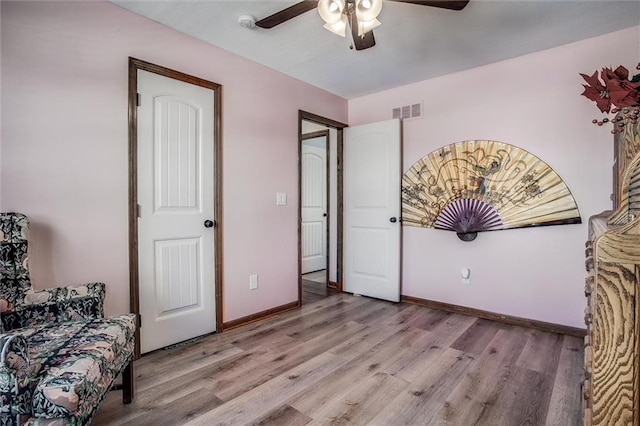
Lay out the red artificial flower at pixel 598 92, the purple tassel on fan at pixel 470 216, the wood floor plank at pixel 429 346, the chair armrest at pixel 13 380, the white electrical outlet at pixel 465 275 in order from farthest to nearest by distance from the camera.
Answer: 1. the white electrical outlet at pixel 465 275
2. the purple tassel on fan at pixel 470 216
3. the wood floor plank at pixel 429 346
4. the red artificial flower at pixel 598 92
5. the chair armrest at pixel 13 380

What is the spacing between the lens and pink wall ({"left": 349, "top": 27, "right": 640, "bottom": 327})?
253 cm

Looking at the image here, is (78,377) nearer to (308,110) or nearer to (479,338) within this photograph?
(479,338)

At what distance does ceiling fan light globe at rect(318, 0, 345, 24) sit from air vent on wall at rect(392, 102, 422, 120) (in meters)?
2.03

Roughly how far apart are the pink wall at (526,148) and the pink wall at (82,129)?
1.93 metres

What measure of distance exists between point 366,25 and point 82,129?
1792mm

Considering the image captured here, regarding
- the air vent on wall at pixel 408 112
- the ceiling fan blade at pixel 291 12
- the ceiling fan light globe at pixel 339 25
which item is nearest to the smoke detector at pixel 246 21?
the ceiling fan blade at pixel 291 12

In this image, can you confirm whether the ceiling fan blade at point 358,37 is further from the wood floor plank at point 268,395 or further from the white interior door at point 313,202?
the white interior door at point 313,202

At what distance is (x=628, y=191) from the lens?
36.6 inches

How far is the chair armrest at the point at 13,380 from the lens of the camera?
1.00 meters

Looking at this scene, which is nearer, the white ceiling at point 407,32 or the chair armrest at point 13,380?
the chair armrest at point 13,380

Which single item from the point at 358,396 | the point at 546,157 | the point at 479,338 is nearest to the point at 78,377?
the point at 358,396

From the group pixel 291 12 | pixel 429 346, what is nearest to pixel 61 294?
pixel 291 12

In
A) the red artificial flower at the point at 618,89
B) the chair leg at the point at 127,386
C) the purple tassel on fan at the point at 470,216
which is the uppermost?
the red artificial flower at the point at 618,89

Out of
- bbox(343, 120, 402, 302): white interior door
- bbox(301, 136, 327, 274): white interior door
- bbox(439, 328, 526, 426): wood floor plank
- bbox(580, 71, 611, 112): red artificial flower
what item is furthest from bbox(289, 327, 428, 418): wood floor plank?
bbox(301, 136, 327, 274): white interior door
